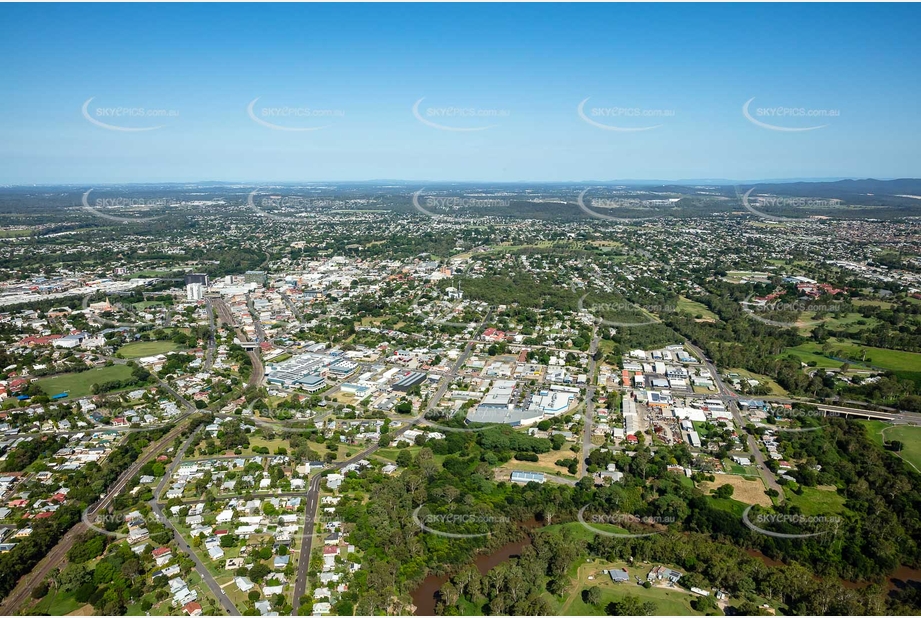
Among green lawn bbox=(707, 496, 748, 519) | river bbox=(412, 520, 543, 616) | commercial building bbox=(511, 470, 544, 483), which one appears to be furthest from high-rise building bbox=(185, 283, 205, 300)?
green lawn bbox=(707, 496, 748, 519)

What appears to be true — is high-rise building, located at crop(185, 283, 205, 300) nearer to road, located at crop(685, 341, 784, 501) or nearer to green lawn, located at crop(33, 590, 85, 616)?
green lawn, located at crop(33, 590, 85, 616)

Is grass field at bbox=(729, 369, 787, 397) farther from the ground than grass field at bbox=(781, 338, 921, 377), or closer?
closer

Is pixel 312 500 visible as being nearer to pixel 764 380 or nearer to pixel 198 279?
pixel 764 380

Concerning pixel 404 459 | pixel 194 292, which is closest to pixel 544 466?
pixel 404 459

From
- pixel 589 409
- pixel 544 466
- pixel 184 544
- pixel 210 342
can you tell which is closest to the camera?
pixel 184 544

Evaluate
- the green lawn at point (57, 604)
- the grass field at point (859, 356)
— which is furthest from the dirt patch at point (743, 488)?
the green lawn at point (57, 604)

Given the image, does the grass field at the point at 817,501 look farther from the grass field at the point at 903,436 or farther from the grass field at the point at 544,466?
the grass field at the point at 544,466
